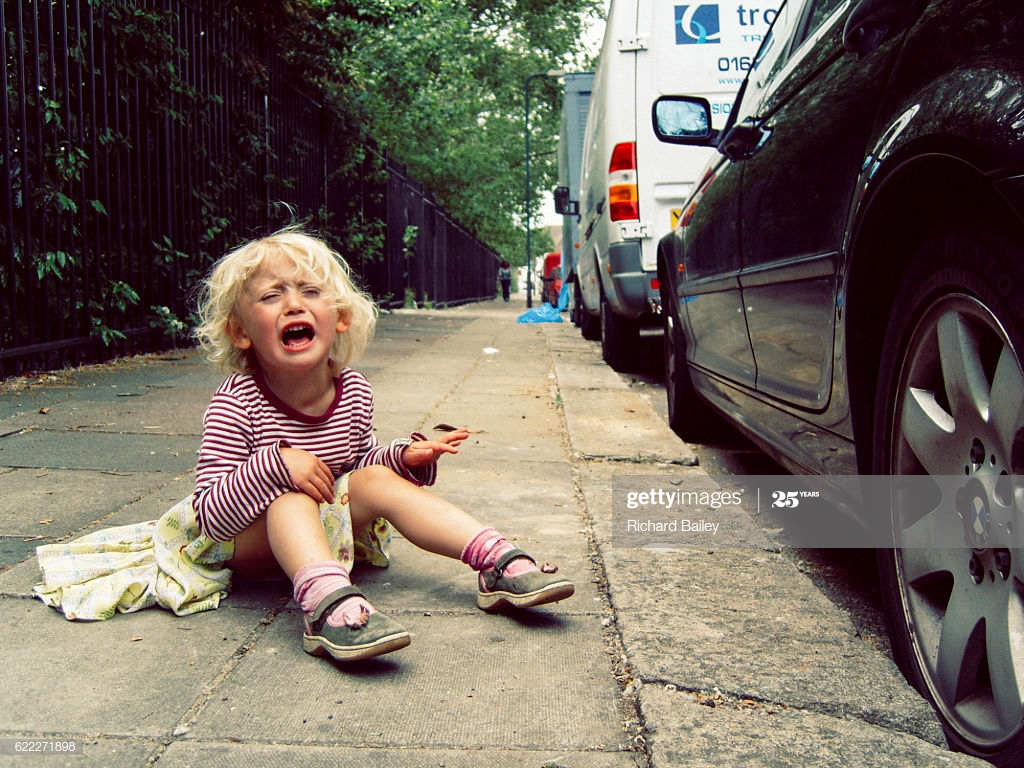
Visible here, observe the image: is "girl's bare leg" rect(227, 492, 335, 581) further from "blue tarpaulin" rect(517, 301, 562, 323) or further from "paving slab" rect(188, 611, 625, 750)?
"blue tarpaulin" rect(517, 301, 562, 323)

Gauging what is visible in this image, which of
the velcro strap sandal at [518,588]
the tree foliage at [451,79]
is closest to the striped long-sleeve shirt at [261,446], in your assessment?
the velcro strap sandal at [518,588]

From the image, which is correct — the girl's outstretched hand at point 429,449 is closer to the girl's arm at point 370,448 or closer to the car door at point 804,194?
the girl's arm at point 370,448

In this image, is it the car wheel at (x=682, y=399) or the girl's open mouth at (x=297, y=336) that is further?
the car wheel at (x=682, y=399)

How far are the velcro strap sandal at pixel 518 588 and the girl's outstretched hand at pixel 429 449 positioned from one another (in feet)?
0.94

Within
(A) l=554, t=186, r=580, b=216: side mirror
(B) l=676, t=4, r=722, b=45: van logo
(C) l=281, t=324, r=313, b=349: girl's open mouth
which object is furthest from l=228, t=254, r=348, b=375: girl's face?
(A) l=554, t=186, r=580, b=216: side mirror

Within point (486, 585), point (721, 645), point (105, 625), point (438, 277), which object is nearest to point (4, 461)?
point (105, 625)

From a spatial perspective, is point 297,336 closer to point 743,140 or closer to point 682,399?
point 743,140

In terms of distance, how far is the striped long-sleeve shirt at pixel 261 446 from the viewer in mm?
2104

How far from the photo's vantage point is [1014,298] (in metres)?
1.31

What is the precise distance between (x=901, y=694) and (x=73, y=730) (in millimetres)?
1391

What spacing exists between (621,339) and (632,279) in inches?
44.4

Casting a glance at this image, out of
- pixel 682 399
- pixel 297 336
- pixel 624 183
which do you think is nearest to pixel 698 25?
pixel 624 183

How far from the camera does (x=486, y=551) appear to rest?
2.19 meters

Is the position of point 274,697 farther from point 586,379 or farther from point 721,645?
point 586,379
